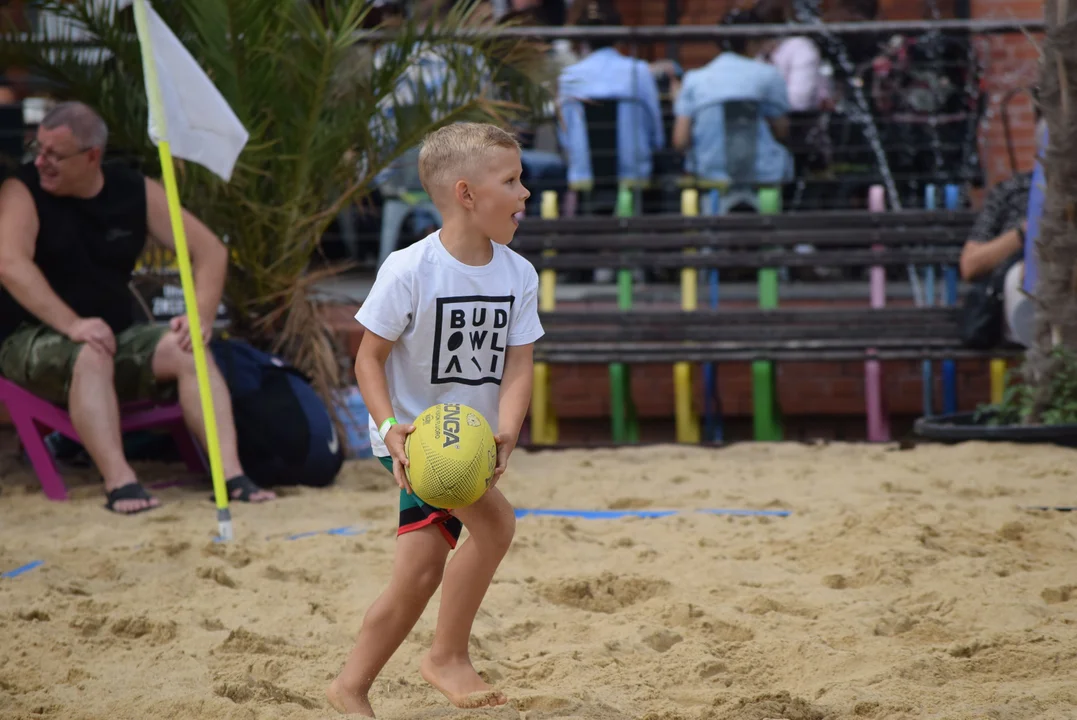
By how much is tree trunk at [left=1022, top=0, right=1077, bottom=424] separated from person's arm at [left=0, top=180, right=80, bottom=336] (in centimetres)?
441

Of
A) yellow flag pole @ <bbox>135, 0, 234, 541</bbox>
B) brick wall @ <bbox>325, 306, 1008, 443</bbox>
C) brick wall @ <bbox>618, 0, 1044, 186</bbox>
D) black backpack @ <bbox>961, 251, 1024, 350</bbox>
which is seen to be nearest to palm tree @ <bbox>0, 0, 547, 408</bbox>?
yellow flag pole @ <bbox>135, 0, 234, 541</bbox>

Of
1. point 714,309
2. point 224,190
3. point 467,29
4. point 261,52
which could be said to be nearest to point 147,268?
point 224,190

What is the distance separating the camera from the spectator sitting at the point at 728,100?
775 cm

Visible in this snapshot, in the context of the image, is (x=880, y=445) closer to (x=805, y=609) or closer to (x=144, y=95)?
(x=805, y=609)

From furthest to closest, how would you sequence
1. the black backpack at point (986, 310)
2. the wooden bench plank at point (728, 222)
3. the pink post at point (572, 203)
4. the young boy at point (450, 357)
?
the pink post at point (572, 203), the wooden bench plank at point (728, 222), the black backpack at point (986, 310), the young boy at point (450, 357)

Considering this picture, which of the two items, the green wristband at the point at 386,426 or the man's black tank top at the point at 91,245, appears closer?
the green wristband at the point at 386,426

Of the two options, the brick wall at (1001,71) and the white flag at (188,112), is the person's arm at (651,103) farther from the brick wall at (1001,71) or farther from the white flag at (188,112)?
the white flag at (188,112)

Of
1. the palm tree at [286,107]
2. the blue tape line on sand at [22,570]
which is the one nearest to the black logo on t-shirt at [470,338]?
the blue tape line on sand at [22,570]

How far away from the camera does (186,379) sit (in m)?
5.46

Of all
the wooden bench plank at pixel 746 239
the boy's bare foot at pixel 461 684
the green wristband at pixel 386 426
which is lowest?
the boy's bare foot at pixel 461 684

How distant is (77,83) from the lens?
6129 mm

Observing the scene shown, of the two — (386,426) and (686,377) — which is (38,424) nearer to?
(386,426)

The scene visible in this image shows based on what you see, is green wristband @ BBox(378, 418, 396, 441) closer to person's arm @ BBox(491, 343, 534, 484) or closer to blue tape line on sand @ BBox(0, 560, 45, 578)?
person's arm @ BBox(491, 343, 534, 484)

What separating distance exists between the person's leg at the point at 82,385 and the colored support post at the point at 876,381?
4150 mm
